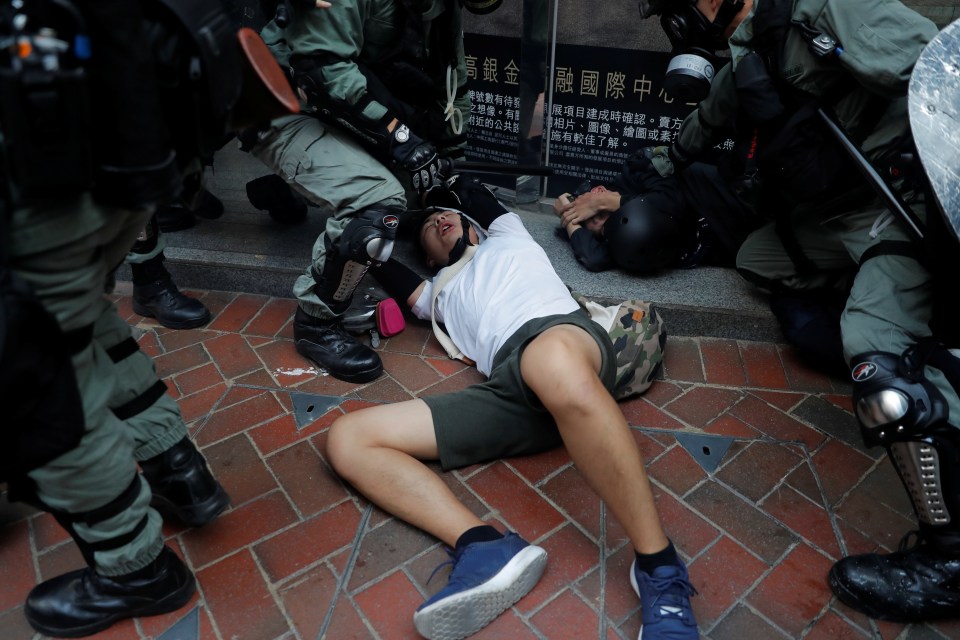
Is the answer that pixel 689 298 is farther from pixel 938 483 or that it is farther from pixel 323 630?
pixel 323 630

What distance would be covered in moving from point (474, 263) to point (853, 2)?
1697mm

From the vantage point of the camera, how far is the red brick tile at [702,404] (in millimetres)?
2801

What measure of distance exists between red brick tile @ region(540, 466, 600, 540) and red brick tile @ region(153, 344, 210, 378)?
1682 mm

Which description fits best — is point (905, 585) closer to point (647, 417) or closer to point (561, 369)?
point (647, 417)

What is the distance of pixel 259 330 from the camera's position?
3.33 m

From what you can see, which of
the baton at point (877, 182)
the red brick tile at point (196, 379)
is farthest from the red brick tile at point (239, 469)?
the baton at point (877, 182)

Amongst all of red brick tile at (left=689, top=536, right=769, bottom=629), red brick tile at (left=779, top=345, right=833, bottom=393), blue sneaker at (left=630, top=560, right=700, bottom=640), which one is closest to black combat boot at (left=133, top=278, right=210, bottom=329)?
blue sneaker at (left=630, top=560, right=700, bottom=640)

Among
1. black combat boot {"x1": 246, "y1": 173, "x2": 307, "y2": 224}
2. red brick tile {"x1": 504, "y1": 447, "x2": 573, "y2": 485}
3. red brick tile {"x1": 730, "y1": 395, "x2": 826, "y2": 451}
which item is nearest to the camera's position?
red brick tile {"x1": 504, "y1": 447, "x2": 573, "y2": 485}

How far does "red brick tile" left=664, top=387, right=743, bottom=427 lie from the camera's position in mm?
2801

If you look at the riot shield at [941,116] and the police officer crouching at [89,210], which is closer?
the police officer crouching at [89,210]

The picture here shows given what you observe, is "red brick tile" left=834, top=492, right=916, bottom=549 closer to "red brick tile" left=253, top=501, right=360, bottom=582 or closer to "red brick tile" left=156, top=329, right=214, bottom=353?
"red brick tile" left=253, top=501, right=360, bottom=582

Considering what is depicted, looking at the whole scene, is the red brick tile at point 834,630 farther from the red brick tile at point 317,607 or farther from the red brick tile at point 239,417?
the red brick tile at point 239,417

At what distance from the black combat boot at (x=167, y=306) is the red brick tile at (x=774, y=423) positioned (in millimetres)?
2510

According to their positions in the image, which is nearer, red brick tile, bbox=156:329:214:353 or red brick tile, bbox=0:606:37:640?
red brick tile, bbox=0:606:37:640
